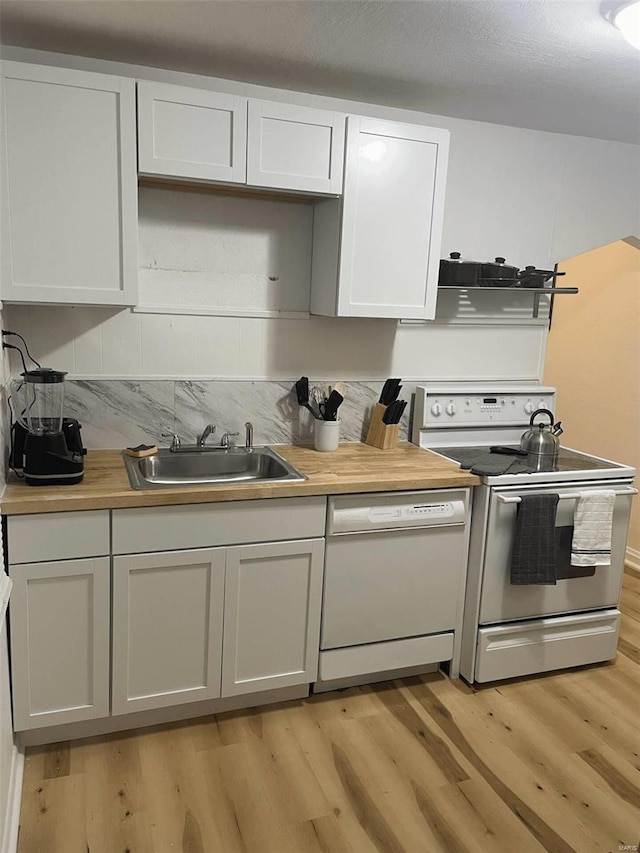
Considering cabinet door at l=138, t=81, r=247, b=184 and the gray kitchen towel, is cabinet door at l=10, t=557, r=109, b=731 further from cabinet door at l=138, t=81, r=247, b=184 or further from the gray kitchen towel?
the gray kitchen towel

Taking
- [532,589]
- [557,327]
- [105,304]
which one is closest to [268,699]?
[532,589]

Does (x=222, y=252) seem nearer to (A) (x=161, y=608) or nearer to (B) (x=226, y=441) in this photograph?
(B) (x=226, y=441)

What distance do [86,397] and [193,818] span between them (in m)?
1.54

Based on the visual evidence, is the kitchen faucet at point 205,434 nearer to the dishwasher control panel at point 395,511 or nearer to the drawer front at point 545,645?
the dishwasher control panel at point 395,511

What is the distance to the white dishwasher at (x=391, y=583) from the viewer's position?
2502 mm

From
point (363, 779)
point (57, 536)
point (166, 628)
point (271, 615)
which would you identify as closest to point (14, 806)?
point (166, 628)

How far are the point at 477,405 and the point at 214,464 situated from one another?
1.27m

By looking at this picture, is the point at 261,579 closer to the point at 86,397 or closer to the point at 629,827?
the point at 86,397

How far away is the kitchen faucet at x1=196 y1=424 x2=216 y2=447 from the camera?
275cm

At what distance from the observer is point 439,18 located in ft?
6.61

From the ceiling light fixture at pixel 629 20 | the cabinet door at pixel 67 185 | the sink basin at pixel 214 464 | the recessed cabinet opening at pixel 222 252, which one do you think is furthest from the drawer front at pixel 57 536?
the ceiling light fixture at pixel 629 20

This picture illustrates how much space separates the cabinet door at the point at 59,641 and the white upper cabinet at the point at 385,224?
4.56ft

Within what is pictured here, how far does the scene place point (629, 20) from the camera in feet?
6.18

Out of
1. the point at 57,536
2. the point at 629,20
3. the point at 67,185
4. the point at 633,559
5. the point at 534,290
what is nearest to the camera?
the point at 629,20
